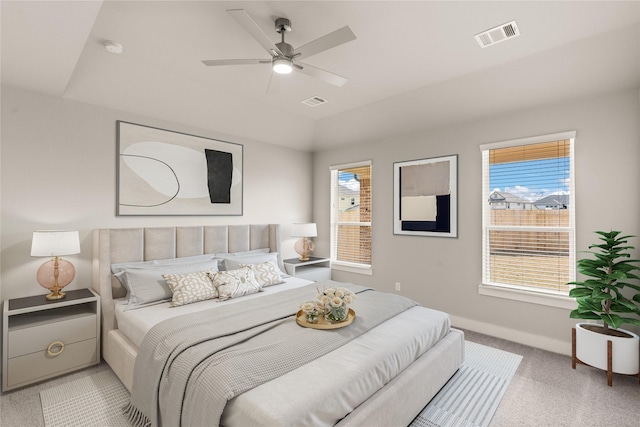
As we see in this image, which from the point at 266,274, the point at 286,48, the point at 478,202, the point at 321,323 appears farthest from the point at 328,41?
the point at 478,202

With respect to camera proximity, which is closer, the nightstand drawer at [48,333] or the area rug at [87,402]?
the area rug at [87,402]

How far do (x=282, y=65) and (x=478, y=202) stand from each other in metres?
2.85

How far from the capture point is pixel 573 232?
320 centimetres

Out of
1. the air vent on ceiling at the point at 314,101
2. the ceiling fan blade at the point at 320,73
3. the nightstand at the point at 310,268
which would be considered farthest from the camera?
the nightstand at the point at 310,268

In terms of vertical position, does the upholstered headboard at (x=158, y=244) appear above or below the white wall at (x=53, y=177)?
below

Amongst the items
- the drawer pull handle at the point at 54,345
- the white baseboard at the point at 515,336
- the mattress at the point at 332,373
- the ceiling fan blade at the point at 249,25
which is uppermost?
the ceiling fan blade at the point at 249,25

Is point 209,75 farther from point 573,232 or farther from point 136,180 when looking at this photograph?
point 573,232

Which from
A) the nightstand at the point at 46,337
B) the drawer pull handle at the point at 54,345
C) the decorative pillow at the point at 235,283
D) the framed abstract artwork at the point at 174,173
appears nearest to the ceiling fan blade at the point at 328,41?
the decorative pillow at the point at 235,283

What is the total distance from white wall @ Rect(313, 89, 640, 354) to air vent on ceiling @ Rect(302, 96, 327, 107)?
1175mm

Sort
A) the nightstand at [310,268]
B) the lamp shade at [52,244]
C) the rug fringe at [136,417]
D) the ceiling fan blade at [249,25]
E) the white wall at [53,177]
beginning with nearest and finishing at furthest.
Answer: the ceiling fan blade at [249,25] → the rug fringe at [136,417] → the lamp shade at [52,244] → the white wall at [53,177] → the nightstand at [310,268]

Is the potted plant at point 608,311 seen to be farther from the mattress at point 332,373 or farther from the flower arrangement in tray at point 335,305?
the flower arrangement in tray at point 335,305

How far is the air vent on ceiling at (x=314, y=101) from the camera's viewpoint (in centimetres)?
391

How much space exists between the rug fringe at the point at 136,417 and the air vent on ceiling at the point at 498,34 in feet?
12.1

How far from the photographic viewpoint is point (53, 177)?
299 centimetres
